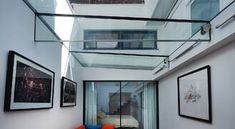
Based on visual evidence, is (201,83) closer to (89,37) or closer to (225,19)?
(225,19)

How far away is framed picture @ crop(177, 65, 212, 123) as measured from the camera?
13.1ft

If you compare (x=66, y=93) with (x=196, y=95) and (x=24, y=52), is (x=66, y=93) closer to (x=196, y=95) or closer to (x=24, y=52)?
(x=24, y=52)

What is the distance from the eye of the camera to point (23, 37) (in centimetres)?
320

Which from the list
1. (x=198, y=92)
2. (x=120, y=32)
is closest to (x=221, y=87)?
(x=198, y=92)

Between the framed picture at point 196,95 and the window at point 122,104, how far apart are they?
278cm

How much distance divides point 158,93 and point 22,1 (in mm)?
5868

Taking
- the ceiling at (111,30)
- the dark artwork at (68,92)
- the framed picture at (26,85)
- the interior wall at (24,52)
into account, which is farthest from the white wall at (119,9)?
the framed picture at (26,85)

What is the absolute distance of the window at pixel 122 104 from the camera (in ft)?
26.7

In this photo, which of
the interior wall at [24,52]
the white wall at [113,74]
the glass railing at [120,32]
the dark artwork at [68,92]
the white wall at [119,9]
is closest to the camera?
the interior wall at [24,52]

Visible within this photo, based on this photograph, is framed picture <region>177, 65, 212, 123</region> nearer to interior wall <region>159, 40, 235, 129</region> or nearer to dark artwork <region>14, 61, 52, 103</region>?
interior wall <region>159, 40, 235, 129</region>

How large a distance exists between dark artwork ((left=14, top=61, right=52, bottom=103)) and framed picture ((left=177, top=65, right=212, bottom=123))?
8.36 feet

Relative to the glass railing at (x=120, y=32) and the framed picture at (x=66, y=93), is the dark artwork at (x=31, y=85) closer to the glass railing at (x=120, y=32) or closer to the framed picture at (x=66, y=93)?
the glass railing at (x=120, y=32)

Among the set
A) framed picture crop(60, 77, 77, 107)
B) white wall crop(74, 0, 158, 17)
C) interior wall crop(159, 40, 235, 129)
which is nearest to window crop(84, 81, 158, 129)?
framed picture crop(60, 77, 77, 107)

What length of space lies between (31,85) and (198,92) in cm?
276
